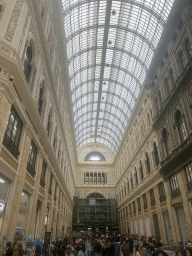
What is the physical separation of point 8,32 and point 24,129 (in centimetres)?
518

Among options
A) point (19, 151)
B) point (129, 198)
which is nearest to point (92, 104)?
point (129, 198)

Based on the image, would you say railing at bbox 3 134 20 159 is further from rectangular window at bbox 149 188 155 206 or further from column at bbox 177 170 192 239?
rectangular window at bbox 149 188 155 206

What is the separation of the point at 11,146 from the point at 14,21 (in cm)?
640

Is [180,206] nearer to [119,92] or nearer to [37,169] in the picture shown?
[37,169]

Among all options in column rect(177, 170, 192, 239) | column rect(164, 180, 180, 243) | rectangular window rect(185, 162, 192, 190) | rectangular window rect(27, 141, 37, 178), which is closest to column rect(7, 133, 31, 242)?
rectangular window rect(27, 141, 37, 178)

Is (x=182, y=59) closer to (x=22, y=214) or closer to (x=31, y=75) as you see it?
(x=31, y=75)

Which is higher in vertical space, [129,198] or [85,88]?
[85,88]

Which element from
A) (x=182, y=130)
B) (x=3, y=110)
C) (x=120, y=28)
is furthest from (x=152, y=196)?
(x=120, y=28)

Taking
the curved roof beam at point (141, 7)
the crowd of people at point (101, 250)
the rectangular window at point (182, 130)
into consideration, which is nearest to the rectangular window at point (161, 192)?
the crowd of people at point (101, 250)

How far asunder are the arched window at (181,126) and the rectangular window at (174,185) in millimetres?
3634

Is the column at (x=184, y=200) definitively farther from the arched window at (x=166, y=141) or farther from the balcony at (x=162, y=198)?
the balcony at (x=162, y=198)

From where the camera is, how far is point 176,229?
17.4 m

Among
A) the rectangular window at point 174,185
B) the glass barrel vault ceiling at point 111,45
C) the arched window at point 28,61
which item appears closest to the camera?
the arched window at point 28,61

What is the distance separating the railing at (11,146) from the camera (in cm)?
957
